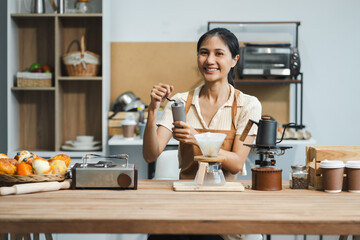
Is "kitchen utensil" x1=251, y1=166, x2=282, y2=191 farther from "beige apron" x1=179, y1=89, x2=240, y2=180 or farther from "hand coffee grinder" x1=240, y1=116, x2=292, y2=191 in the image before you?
"beige apron" x1=179, y1=89, x2=240, y2=180

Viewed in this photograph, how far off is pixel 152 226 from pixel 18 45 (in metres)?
3.34

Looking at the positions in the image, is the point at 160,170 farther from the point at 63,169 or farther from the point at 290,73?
the point at 290,73

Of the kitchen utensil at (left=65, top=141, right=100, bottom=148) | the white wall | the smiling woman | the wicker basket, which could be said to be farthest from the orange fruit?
the white wall

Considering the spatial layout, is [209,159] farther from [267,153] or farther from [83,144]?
[83,144]

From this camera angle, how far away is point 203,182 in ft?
5.93

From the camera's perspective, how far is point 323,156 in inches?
73.3

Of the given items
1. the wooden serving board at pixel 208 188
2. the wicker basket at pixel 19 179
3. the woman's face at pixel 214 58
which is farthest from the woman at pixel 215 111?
the wicker basket at pixel 19 179

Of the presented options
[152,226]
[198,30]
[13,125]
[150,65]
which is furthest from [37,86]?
[152,226]

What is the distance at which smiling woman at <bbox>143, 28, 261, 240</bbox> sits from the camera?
85.1 inches

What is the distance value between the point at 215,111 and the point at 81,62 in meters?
2.00

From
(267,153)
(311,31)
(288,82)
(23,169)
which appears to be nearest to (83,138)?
(288,82)

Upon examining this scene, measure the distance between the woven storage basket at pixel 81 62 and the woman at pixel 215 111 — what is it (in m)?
1.84

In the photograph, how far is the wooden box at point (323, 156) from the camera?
6.07 ft

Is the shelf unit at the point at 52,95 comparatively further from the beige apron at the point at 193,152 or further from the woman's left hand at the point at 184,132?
the woman's left hand at the point at 184,132
